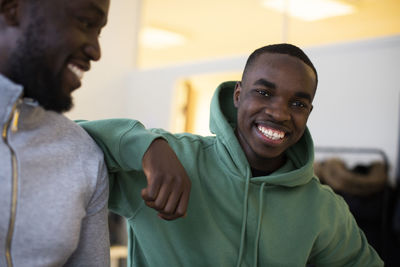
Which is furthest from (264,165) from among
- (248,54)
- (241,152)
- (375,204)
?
(248,54)

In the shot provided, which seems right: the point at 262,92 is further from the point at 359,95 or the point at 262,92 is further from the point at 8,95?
the point at 359,95

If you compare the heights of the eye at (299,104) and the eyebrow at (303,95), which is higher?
the eyebrow at (303,95)

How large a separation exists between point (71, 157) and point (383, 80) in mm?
2818

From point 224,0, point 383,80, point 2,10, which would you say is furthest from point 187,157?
point 224,0

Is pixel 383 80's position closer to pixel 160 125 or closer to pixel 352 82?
pixel 352 82

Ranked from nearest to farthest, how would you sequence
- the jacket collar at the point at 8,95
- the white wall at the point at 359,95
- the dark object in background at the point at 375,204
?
the jacket collar at the point at 8,95 < the dark object in background at the point at 375,204 < the white wall at the point at 359,95

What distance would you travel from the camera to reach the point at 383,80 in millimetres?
3352

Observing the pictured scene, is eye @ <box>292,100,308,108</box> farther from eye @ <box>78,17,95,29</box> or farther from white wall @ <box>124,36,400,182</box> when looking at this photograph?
white wall @ <box>124,36,400,182</box>

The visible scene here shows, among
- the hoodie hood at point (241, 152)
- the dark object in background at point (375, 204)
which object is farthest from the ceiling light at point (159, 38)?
the hoodie hood at point (241, 152)

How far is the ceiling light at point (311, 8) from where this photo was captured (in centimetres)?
Answer: 381

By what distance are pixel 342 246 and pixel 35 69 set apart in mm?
910

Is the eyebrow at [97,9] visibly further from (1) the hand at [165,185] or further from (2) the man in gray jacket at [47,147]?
(1) the hand at [165,185]

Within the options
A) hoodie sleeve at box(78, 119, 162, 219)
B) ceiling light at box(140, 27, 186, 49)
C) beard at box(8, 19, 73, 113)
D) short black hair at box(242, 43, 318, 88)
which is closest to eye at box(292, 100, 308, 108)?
short black hair at box(242, 43, 318, 88)

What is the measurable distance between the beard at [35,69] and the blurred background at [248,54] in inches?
105
